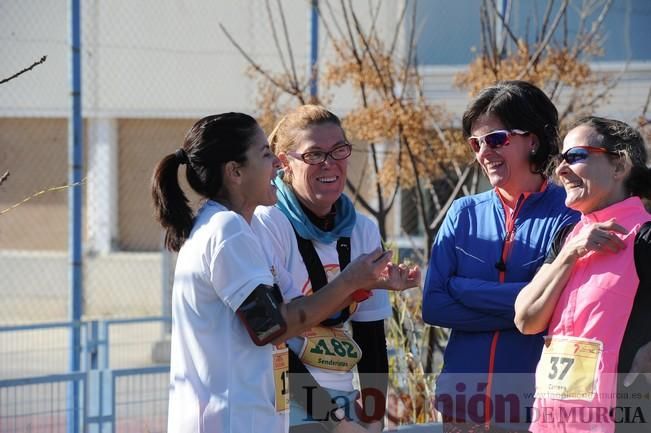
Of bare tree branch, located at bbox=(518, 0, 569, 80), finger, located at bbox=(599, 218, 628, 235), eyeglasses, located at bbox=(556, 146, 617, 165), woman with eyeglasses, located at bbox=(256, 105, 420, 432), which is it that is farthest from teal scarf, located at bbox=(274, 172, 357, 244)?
bare tree branch, located at bbox=(518, 0, 569, 80)

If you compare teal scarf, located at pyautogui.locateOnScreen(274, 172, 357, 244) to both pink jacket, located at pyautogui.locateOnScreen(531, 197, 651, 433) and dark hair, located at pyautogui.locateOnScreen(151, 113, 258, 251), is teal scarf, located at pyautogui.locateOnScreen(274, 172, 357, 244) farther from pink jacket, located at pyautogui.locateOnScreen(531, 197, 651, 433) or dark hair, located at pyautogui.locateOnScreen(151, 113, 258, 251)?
pink jacket, located at pyautogui.locateOnScreen(531, 197, 651, 433)

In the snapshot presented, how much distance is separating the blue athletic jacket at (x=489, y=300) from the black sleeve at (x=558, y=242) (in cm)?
10

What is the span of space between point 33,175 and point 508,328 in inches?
446

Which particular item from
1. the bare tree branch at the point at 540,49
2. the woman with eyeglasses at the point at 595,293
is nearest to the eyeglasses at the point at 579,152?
the woman with eyeglasses at the point at 595,293

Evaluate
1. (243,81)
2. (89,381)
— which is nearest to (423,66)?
(243,81)

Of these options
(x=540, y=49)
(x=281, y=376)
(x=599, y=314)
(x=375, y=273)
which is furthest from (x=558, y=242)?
(x=540, y=49)

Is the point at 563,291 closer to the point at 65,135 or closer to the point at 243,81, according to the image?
the point at 243,81

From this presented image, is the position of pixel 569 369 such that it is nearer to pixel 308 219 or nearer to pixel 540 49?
pixel 308 219

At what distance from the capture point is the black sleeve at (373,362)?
321 cm

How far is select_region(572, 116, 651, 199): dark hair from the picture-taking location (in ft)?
9.21

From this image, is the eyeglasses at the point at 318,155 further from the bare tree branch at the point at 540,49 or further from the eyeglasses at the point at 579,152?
the bare tree branch at the point at 540,49

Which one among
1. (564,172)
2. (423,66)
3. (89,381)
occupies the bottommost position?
(89,381)

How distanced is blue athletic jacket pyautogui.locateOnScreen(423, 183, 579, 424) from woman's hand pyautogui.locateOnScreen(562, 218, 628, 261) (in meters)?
0.40

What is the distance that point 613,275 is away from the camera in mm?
2650
